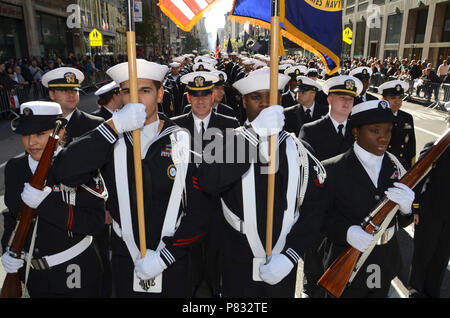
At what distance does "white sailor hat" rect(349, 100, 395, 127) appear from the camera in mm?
2844

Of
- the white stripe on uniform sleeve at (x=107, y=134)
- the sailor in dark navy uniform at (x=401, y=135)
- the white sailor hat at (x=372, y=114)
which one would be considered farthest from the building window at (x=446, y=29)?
the white stripe on uniform sleeve at (x=107, y=134)

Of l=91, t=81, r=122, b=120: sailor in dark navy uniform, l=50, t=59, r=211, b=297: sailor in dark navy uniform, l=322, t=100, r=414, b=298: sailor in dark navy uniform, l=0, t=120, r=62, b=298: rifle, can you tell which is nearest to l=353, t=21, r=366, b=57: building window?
l=91, t=81, r=122, b=120: sailor in dark navy uniform

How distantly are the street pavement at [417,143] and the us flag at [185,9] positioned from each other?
10.7 feet

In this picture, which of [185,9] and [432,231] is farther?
[185,9]

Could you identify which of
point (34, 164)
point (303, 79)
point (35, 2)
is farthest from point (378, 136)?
point (35, 2)

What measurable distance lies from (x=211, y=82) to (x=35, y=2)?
26.8 metres

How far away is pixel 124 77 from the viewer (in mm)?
2594

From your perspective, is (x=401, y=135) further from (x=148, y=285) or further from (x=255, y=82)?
(x=148, y=285)

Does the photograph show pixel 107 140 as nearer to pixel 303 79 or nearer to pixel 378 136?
pixel 378 136

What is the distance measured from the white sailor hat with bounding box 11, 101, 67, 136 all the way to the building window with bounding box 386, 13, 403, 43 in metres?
41.3

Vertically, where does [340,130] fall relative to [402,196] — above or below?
above

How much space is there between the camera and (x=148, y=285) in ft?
8.04

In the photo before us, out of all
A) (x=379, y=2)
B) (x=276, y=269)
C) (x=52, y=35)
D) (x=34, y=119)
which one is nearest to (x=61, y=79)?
(x=34, y=119)

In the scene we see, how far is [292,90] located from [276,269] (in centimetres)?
568
